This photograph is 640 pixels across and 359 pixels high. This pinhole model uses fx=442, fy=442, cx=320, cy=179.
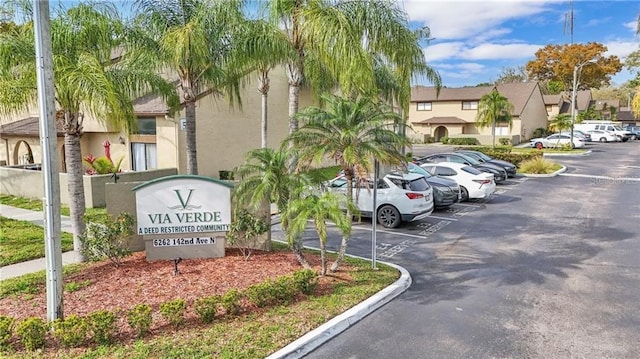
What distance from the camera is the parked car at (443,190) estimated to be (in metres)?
15.8

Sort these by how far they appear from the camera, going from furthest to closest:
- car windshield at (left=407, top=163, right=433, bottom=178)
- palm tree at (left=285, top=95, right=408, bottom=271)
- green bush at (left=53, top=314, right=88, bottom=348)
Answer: car windshield at (left=407, top=163, right=433, bottom=178)
palm tree at (left=285, top=95, right=408, bottom=271)
green bush at (left=53, top=314, right=88, bottom=348)

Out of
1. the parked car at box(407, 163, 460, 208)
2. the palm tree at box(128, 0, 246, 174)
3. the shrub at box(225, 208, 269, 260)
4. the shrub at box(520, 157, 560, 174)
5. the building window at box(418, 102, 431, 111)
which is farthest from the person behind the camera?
the building window at box(418, 102, 431, 111)

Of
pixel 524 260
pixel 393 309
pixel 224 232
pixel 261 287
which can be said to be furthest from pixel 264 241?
pixel 524 260

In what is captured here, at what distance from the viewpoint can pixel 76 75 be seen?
307 inches

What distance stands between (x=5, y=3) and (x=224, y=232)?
639 centimetres

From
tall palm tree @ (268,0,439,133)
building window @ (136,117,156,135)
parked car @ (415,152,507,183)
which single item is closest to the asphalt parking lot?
tall palm tree @ (268,0,439,133)

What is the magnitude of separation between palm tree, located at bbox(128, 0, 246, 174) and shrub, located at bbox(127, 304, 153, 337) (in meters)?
7.16

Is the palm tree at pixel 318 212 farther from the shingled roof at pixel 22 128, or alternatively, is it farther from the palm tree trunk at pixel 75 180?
the shingled roof at pixel 22 128

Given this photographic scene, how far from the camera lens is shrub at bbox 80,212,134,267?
8.68m

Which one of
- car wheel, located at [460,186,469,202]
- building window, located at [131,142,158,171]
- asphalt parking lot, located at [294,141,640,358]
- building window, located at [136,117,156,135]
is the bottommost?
asphalt parking lot, located at [294,141,640,358]

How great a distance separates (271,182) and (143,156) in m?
13.5

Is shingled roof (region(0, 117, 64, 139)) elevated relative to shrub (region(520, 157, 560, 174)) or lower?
elevated

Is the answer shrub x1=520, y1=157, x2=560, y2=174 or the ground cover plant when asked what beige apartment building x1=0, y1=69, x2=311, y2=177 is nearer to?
the ground cover plant

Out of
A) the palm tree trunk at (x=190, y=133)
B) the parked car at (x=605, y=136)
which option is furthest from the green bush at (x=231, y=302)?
the parked car at (x=605, y=136)
